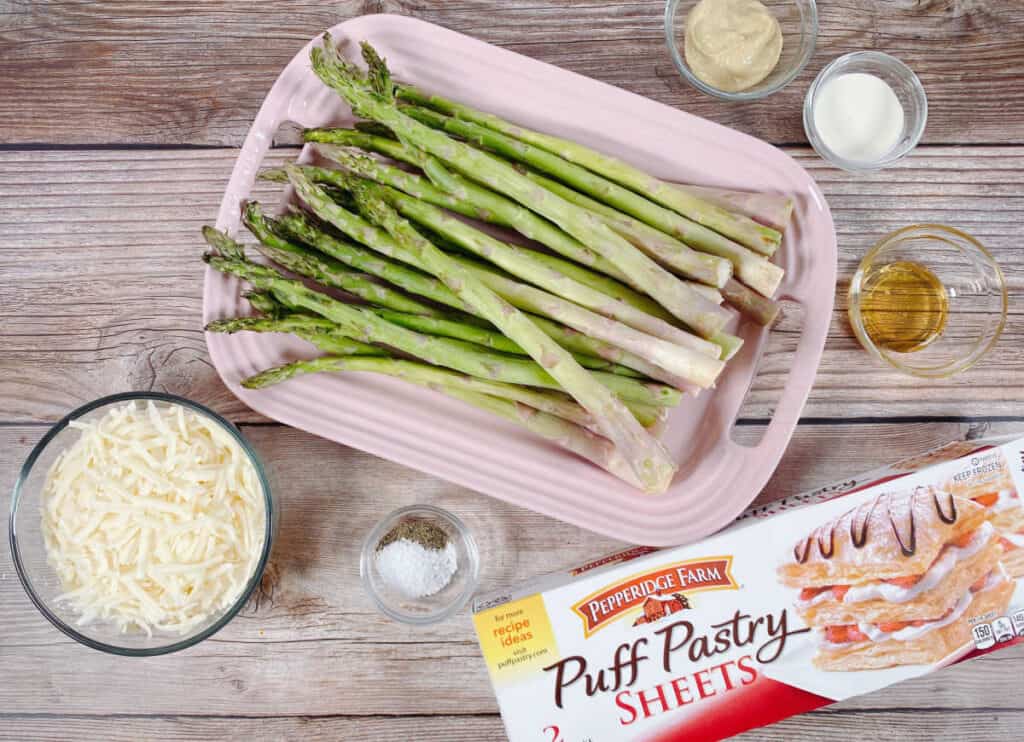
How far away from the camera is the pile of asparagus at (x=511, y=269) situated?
5.40ft

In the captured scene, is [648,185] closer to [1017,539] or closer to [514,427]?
[514,427]

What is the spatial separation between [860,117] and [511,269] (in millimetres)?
911

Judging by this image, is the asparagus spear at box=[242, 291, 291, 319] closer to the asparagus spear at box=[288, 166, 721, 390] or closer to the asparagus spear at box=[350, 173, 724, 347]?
the asparagus spear at box=[288, 166, 721, 390]

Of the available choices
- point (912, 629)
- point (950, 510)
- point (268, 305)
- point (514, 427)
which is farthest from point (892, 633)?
point (268, 305)

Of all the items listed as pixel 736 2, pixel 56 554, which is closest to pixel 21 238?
pixel 56 554

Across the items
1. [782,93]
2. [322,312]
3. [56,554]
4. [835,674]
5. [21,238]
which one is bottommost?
[56,554]

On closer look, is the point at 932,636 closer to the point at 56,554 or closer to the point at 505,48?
the point at 505,48

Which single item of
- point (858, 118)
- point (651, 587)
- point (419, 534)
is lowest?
point (419, 534)

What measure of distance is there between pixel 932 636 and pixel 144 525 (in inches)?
62.6

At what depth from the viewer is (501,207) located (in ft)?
5.51

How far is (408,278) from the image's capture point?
5.55ft

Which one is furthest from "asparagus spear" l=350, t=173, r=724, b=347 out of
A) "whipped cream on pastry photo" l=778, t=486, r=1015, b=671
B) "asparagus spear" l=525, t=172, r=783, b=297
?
"whipped cream on pastry photo" l=778, t=486, r=1015, b=671

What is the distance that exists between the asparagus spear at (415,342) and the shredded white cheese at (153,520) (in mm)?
330

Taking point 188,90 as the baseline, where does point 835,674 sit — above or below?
below
